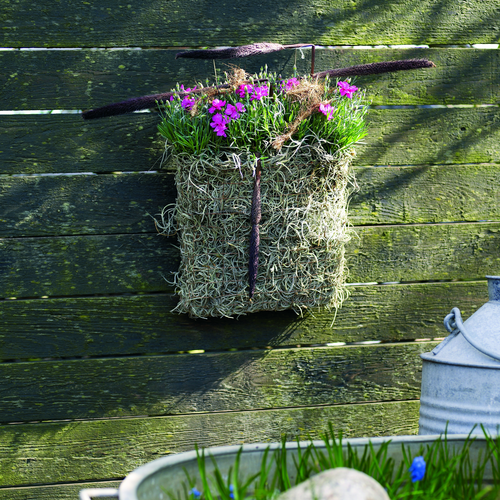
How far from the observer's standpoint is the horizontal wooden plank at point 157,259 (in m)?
1.47

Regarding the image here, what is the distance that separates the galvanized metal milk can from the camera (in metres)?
1.20

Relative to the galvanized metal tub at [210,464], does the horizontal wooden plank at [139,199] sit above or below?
above

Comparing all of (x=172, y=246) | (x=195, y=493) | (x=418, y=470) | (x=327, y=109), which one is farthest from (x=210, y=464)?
→ (x=327, y=109)

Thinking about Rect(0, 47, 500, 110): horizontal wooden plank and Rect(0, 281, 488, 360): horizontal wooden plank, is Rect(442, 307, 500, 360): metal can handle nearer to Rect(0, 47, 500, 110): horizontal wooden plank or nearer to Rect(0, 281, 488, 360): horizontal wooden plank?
Rect(0, 281, 488, 360): horizontal wooden plank

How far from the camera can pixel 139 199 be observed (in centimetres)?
150

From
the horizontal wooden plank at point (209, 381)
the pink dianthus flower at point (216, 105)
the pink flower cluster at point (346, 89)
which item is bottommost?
the horizontal wooden plank at point (209, 381)

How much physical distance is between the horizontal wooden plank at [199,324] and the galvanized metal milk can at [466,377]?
0.27 meters

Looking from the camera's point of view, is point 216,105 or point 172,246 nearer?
point 216,105

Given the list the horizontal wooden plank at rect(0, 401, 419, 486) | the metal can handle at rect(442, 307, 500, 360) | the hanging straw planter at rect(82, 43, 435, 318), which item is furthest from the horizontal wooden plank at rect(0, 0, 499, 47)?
the horizontal wooden plank at rect(0, 401, 419, 486)

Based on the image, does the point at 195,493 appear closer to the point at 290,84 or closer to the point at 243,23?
the point at 290,84

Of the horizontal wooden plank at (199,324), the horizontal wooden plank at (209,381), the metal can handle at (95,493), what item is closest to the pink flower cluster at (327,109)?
the horizontal wooden plank at (199,324)

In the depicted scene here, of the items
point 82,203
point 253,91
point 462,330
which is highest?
point 253,91

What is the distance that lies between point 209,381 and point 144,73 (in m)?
1.02

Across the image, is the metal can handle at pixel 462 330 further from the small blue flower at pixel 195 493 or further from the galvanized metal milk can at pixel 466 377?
the small blue flower at pixel 195 493
